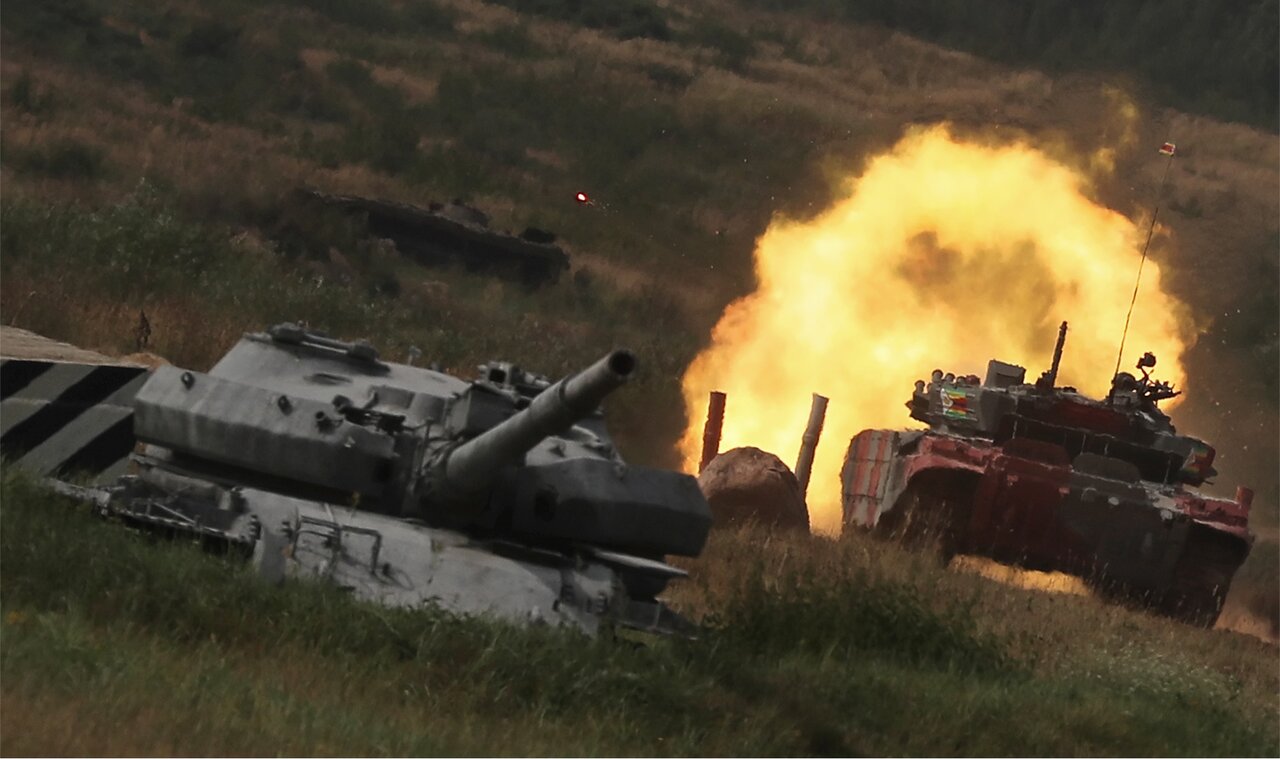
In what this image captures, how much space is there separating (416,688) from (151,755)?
1875 millimetres

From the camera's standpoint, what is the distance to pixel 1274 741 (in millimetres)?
13008

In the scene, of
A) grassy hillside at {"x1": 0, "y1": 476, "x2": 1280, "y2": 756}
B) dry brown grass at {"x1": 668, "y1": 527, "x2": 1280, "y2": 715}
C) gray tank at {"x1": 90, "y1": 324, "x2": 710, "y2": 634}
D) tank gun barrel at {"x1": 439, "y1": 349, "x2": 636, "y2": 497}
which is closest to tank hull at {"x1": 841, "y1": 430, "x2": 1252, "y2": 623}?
dry brown grass at {"x1": 668, "y1": 527, "x2": 1280, "y2": 715}

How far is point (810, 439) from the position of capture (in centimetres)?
2288

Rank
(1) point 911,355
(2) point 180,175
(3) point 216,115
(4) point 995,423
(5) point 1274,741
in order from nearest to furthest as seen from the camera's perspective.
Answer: (5) point 1274,741
(4) point 995,423
(1) point 911,355
(2) point 180,175
(3) point 216,115

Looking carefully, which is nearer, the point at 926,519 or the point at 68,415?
the point at 68,415

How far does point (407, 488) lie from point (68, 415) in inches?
110

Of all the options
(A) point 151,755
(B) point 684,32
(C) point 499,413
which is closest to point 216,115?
(B) point 684,32

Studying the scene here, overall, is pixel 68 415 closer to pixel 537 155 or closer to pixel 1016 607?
pixel 1016 607

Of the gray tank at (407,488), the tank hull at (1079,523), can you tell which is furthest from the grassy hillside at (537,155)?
the gray tank at (407,488)

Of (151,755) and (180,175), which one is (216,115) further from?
(151,755)

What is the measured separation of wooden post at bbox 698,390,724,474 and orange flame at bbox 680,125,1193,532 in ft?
8.92

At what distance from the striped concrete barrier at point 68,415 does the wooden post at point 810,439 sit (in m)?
9.78

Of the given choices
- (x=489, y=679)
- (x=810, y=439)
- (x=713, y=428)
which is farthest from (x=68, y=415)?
(x=810, y=439)

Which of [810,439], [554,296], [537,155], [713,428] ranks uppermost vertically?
[537,155]
